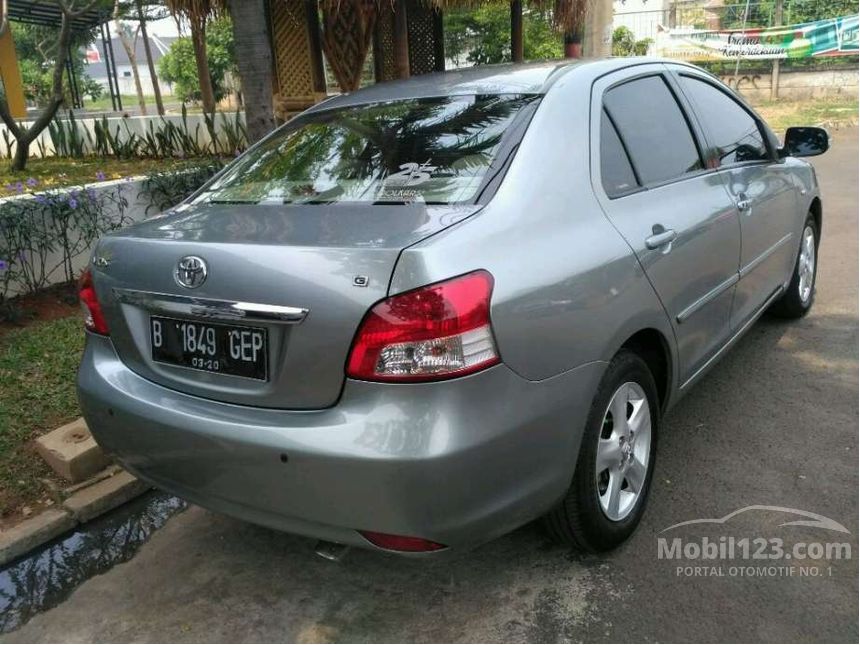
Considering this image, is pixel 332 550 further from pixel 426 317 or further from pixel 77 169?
pixel 77 169

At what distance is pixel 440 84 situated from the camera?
314cm

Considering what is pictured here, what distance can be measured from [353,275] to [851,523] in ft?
7.02

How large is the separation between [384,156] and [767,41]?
18829 mm

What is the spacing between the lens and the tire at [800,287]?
15.5ft

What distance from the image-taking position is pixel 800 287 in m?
4.84

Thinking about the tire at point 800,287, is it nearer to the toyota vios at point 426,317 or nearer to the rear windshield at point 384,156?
the toyota vios at point 426,317

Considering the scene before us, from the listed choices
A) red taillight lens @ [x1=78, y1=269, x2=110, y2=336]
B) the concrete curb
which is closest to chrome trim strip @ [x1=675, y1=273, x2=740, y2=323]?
red taillight lens @ [x1=78, y1=269, x2=110, y2=336]

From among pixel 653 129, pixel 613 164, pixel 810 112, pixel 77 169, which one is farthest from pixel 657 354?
pixel 810 112

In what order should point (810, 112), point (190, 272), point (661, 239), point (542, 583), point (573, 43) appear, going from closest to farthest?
point (190, 272) < point (542, 583) < point (661, 239) < point (573, 43) < point (810, 112)

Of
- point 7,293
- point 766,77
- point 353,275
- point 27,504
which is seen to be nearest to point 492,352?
point 353,275

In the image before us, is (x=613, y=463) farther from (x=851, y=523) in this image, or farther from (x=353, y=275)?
(x=353, y=275)

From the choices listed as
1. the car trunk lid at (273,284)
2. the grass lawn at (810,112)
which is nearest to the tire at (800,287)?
the car trunk lid at (273,284)

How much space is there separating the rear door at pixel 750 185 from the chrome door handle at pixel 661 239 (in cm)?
82

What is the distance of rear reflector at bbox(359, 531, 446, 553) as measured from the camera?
6.73 feet
